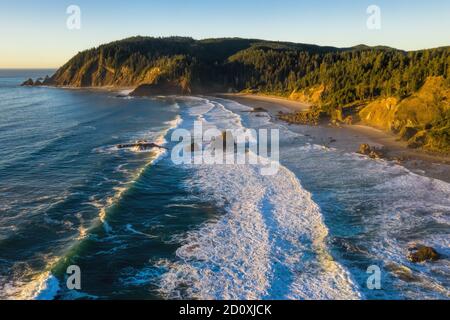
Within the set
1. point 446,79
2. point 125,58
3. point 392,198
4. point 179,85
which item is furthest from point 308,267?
point 125,58

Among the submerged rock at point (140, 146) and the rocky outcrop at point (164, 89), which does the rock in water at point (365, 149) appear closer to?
the submerged rock at point (140, 146)

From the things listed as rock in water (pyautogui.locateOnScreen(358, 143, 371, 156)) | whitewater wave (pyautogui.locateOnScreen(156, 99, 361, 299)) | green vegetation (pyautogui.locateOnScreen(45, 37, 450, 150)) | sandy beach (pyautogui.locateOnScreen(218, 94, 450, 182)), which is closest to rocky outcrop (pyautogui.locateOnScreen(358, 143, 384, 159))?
rock in water (pyautogui.locateOnScreen(358, 143, 371, 156))

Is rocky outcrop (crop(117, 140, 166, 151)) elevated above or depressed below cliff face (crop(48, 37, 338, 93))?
below

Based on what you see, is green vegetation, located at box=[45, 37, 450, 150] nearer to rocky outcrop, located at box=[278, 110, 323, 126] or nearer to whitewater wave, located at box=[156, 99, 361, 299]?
rocky outcrop, located at box=[278, 110, 323, 126]

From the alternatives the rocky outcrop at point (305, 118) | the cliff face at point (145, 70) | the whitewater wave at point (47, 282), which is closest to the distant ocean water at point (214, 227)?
the whitewater wave at point (47, 282)

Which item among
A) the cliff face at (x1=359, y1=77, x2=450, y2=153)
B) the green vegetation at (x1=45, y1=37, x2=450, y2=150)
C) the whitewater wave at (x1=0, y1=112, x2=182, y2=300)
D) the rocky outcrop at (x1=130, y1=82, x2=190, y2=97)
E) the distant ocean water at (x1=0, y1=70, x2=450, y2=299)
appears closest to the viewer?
the whitewater wave at (x1=0, y1=112, x2=182, y2=300)

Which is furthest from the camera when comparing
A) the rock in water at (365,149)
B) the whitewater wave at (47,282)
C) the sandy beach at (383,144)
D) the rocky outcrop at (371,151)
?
the rock in water at (365,149)

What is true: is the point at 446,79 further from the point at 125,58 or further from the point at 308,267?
the point at 125,58
